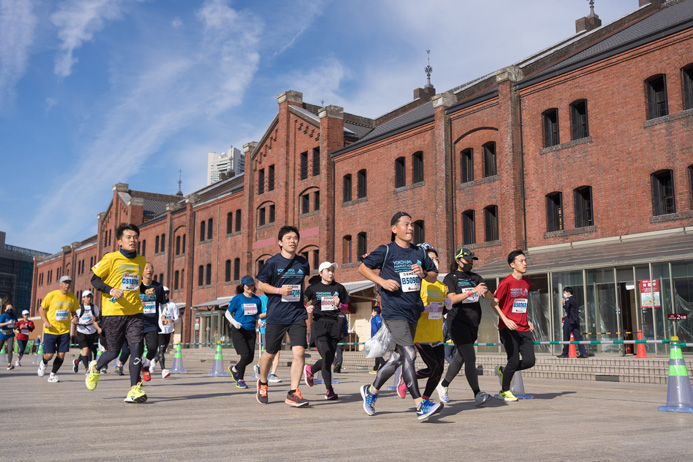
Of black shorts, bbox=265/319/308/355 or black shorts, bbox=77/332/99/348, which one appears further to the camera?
black shorts, bbox=77/332/99/348

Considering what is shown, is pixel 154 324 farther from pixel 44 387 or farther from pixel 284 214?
pixel 284 214

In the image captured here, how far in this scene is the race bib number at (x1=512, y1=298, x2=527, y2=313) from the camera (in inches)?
346

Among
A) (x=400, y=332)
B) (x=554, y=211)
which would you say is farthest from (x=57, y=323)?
(x=554, y=211)

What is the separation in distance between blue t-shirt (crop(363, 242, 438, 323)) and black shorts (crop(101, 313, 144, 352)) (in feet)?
11.1

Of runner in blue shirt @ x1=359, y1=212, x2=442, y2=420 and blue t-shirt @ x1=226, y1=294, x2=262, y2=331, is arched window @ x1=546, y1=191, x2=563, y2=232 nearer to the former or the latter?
blue t-shirt @ x1=226, y1=294, x2=262, y2=331

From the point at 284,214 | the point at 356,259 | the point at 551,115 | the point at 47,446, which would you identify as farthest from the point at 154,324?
the point at 284,214

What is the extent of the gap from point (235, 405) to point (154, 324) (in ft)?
19.7

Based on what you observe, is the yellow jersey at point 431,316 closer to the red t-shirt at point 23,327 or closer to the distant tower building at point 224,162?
the red t-shirt at point 23,327

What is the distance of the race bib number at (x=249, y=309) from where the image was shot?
12.5m

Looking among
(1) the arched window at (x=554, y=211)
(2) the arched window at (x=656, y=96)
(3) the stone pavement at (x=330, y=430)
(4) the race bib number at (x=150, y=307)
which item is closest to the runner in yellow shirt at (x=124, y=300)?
(3) the stone pavement at (x=330, y=430)

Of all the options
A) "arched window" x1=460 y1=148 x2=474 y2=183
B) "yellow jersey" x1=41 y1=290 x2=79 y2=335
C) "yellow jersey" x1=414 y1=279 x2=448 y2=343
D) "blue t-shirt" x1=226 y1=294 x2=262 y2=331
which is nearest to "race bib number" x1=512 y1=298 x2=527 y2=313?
"yellow jersey" x1=414 y1=279 x2=448 y2=343

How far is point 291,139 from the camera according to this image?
39656 mm

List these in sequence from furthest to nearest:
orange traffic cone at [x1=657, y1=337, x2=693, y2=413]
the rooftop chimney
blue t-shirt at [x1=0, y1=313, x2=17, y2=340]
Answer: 1. the rooftop chimney
2. blue t-shirt at [x1=0, y1=313, x2=17, y2=340]
3. orange traffic cone at [x1=657, y1=337, x2=693, y2=413]

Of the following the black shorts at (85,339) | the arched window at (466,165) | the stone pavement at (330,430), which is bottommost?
the stone pavement at (330,430)
